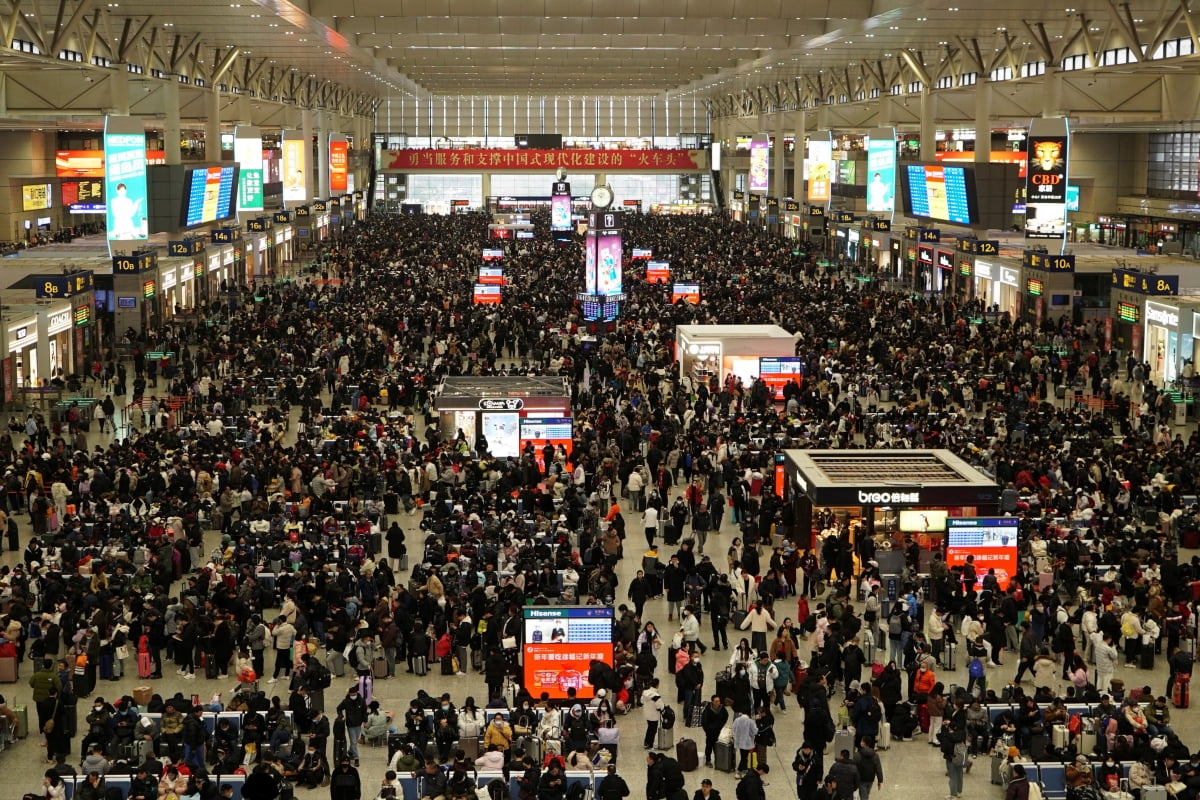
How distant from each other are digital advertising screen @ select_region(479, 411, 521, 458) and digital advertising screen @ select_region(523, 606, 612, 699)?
441 inches

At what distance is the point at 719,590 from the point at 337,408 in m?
15.0

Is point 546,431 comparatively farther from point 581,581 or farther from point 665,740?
point 665,740

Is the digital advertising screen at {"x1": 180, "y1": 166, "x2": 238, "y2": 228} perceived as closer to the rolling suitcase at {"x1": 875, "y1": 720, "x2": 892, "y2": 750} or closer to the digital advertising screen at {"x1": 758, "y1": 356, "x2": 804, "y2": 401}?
the digital advertising screen at {"x1": 758, "y1": 356, "x2": 804, "y2": 401}

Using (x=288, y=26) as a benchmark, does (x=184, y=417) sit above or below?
below

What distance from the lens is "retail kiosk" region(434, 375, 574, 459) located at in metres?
28.1

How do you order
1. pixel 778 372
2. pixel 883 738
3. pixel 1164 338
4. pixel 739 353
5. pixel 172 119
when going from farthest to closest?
pixel 172 119, pixel 1164 338, pixel 739 353, pixel 778 372, pixel 883 738

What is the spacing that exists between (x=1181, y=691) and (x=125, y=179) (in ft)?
105

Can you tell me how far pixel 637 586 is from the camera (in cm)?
1978

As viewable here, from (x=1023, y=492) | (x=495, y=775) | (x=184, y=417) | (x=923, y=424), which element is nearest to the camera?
(x=495, y=775)

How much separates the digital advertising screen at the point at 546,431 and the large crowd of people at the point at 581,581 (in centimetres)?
28

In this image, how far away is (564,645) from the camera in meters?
17.0

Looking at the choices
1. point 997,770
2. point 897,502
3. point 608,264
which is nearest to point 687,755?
point 997,770

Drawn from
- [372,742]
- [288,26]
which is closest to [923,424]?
[372,742]

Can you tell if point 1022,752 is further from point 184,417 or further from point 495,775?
point 184,417
